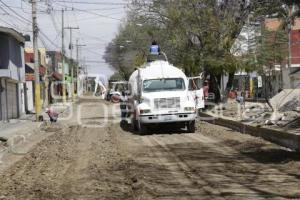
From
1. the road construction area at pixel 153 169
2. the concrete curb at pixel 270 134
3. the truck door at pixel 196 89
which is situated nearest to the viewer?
the road construction area at pixel 153 169

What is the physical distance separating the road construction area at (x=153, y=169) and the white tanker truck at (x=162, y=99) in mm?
1745

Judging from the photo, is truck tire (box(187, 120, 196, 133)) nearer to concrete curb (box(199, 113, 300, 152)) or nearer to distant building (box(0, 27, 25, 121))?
concrete curb (box(199, 113, 300, 152))

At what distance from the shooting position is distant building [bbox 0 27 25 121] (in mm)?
38562

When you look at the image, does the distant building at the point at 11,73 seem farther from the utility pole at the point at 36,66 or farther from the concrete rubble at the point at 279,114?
the concrete rubble at the point at 279,114

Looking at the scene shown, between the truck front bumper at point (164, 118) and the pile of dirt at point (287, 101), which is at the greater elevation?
the pile of dirt at point (287, 101)

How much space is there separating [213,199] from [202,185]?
1415 mm

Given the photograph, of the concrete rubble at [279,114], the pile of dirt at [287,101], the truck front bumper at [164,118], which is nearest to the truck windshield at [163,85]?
the truck front bumper at [164,118]

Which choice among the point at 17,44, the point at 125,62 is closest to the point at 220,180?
the point at 17,44

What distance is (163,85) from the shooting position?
24891 millimetres

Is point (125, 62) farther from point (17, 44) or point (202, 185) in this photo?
→ point (202, 185)

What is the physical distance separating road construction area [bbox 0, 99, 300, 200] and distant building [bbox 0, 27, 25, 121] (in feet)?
57.2

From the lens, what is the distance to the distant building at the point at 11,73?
3856 cm

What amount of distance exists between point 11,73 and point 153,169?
27.0 meters

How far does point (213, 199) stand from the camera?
9.84 meters
